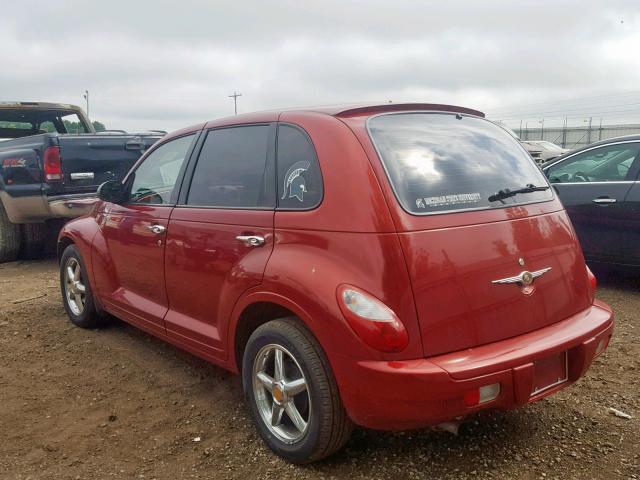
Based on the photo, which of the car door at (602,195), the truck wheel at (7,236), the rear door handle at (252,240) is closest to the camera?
the rear door handle at (252,240)

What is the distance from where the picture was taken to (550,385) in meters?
2.63

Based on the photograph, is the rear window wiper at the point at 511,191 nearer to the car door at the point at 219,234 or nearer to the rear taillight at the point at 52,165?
the car door at the point at 219,234

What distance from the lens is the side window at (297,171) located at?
9.13 feet

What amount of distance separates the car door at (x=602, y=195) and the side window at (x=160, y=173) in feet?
12.7

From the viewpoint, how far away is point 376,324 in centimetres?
236

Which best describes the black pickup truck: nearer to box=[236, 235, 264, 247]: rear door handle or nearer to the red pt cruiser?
the red pt cruiser

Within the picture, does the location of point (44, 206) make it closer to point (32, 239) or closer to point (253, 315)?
point (32, 239)

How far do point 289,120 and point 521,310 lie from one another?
4.77 ft

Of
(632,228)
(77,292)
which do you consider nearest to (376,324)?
(77,292)

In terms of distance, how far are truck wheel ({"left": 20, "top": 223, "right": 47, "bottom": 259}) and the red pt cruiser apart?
5.17 m

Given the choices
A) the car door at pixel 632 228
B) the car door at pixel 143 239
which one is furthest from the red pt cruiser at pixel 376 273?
the car door at pixel 632 228

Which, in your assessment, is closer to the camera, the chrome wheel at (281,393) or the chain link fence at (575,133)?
the chrome wheel at (281,393)

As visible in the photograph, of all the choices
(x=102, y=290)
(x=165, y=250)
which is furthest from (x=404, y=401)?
(x=102, y=290)

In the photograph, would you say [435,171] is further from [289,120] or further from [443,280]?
[289,120]
